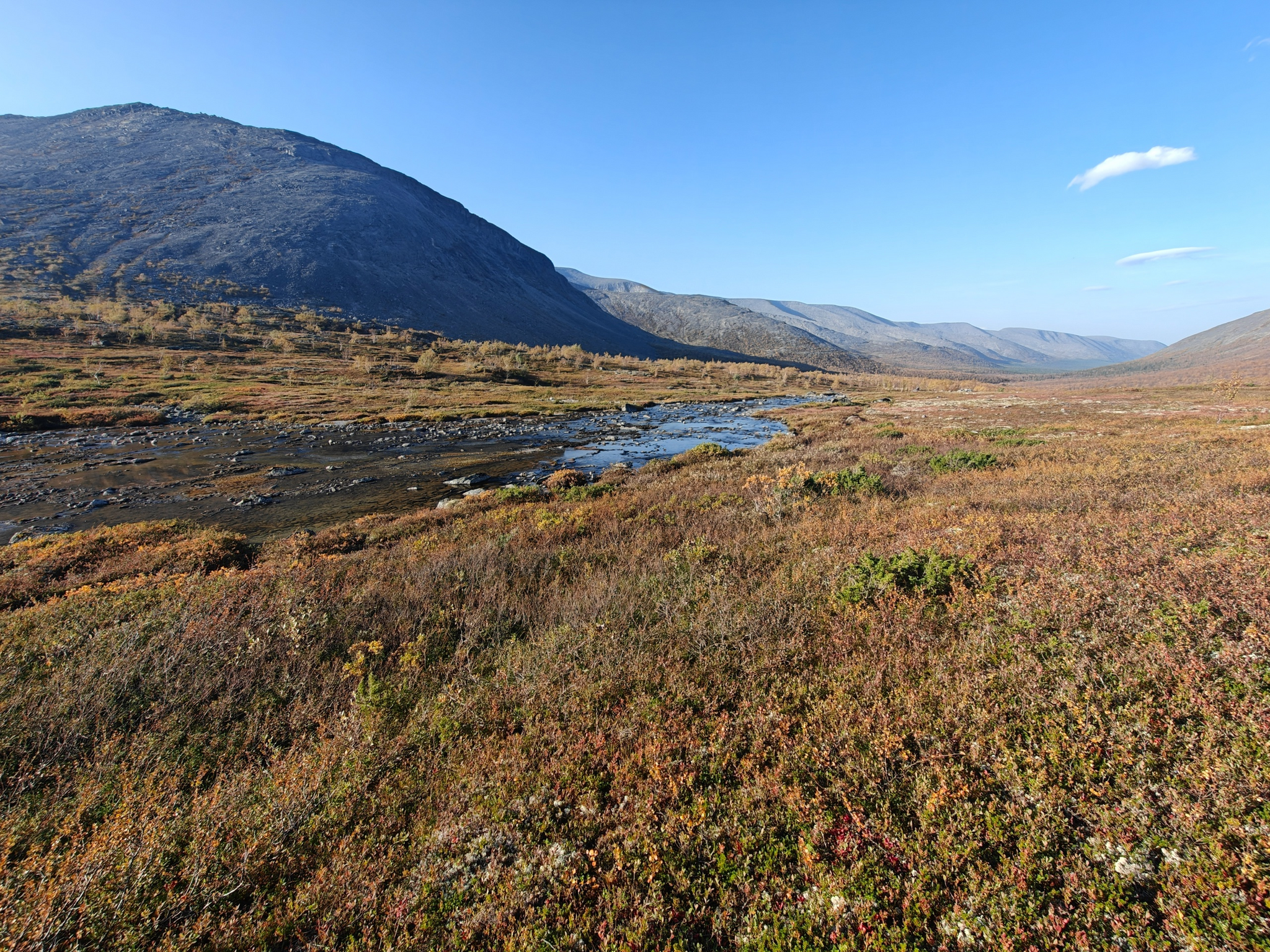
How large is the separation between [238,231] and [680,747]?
159 metres

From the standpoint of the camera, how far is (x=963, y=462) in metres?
15.2

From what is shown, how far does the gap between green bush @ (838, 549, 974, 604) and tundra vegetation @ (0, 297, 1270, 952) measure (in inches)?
1.8

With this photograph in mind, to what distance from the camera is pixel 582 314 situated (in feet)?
638

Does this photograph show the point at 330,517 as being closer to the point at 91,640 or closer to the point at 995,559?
the point at 91,640

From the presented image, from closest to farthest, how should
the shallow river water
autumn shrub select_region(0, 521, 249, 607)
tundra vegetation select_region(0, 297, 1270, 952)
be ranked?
tundra vegetation select_region(0, 297, 1270, 952)
autumn shrub select_region(0, 521, 249, 607)
the shallow river water

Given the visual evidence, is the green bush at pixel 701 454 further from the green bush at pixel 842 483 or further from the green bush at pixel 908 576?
the green bush at pixel 908 576

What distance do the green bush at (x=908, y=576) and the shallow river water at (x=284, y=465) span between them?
15.9m

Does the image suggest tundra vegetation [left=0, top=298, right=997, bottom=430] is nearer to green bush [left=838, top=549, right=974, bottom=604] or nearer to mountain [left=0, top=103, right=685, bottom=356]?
mountain [left=0, top=103, right=685, bottom=356]

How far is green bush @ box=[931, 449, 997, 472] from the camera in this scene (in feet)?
48.6

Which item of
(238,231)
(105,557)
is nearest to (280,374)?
(105,557)

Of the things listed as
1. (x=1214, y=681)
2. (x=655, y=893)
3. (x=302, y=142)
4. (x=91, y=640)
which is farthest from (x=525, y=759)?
(x=302, y=142)

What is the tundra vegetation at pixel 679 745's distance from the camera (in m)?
3.05

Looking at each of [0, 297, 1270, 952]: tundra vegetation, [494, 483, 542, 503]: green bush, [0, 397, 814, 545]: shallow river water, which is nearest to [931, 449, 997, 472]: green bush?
[0, 297, 1270, 952]: tundra vegetation

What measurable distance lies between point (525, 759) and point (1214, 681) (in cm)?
619
